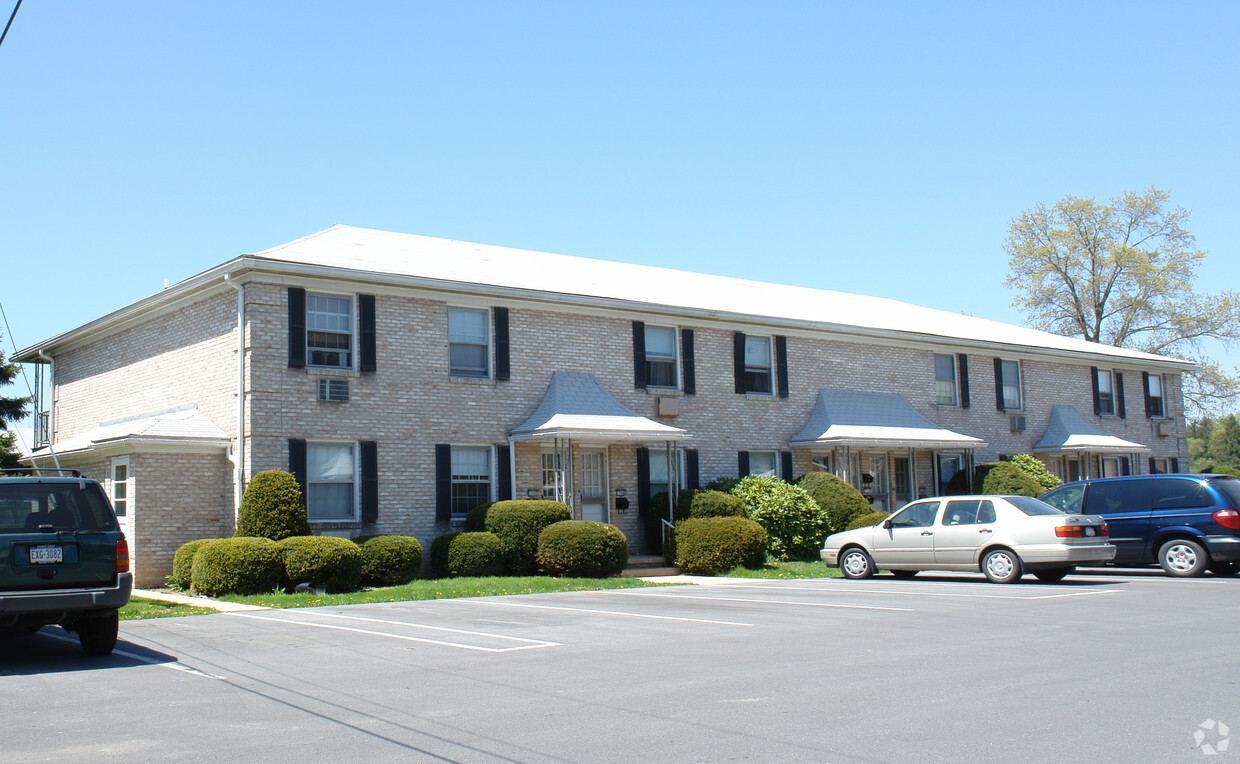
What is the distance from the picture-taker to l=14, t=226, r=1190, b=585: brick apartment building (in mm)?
19875

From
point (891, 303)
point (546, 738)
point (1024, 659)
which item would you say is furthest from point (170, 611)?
point (891, 303)

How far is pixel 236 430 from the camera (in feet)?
64.9

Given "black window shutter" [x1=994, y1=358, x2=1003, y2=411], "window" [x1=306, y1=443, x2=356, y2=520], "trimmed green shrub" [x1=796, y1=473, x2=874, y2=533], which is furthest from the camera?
"black window shutter" [x1=994, y1=358, x2=1003, y2=411]

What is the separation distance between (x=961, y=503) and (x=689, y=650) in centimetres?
919

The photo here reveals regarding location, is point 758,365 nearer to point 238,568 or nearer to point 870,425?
point 870,425

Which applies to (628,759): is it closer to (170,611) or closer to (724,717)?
(724,717)

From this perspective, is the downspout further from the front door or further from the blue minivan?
the blue minivan

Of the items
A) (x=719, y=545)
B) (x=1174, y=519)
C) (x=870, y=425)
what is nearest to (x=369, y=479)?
(x=719, y=545)

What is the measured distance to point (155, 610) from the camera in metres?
15.1

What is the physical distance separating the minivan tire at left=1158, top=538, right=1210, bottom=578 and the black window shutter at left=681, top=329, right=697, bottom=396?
1041 centimetres

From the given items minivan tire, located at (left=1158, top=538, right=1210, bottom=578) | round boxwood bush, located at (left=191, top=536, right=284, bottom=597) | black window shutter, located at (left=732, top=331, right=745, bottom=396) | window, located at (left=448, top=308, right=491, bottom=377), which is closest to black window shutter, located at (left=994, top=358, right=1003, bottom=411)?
black window shutter, located at (left=732, top=331, right=745, bottom=396)

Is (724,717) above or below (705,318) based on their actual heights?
below

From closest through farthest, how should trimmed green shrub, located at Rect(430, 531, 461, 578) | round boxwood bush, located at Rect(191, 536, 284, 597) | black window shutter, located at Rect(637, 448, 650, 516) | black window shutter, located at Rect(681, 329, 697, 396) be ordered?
round boxwood bush, located at Rect(191, 536, 284, 597) < trimmed green shrub, located at Rect(430, 531, 461, 578) < black window shutter, located at Rect(637, 448, 650, 516) < black window shutter, located at Rect(681, 329, 697, 396)

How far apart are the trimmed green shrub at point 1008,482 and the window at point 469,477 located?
42.4 feet
